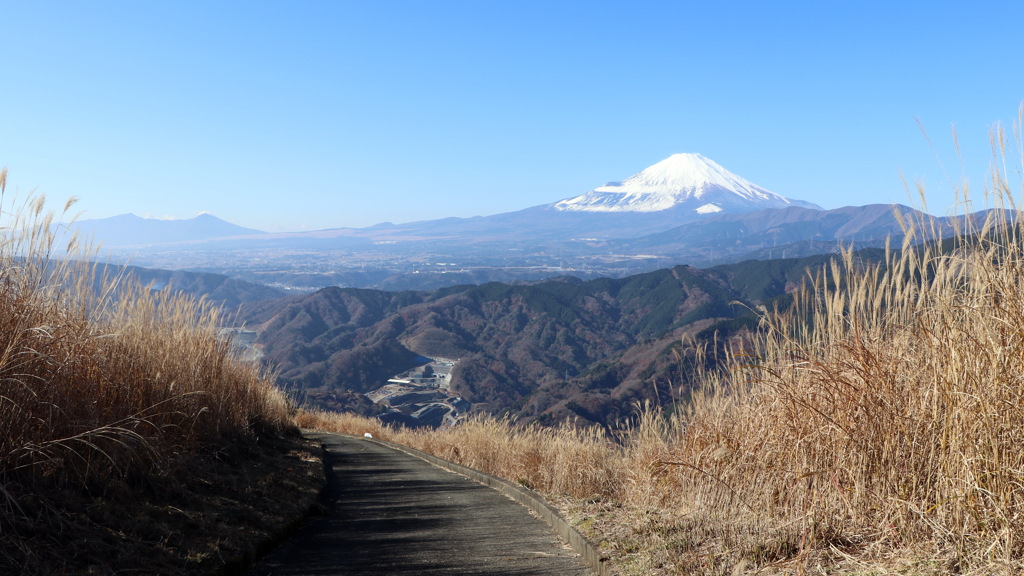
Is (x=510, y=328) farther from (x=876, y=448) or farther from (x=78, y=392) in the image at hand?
(x=876, y=448)

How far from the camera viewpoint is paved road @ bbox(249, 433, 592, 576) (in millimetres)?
4785

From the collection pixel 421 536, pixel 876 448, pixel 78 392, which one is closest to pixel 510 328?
pixel 421 536

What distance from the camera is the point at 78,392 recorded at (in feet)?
14.9

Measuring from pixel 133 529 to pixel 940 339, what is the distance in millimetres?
4370

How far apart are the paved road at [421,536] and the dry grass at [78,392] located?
1.22 metres

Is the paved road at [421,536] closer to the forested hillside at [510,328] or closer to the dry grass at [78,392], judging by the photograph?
the dry grass at [78,392]

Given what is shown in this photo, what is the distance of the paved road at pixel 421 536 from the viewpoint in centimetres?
479

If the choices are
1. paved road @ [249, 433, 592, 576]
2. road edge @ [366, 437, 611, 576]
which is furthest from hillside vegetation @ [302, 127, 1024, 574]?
paved road @ [249, 433, 592, 576]

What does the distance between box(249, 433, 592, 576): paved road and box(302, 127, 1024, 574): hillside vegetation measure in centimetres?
56

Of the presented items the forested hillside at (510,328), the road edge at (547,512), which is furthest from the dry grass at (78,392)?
the forested hillside at (510,328)

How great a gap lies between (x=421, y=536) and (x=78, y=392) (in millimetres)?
2676

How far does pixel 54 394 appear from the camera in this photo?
4133 millimetres

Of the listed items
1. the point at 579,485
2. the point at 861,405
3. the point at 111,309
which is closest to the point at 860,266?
the point at 861,405

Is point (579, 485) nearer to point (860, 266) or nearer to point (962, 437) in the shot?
point (860, 266)
